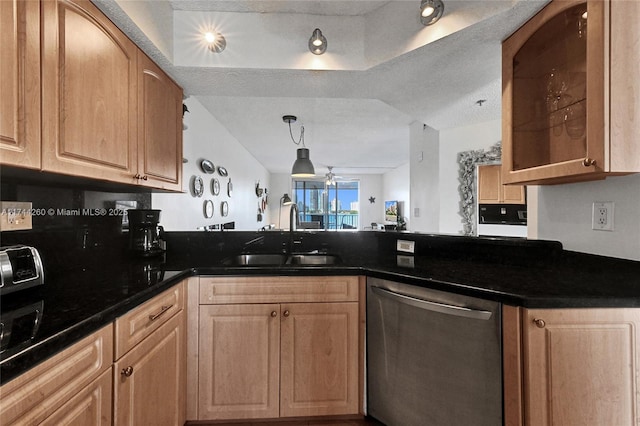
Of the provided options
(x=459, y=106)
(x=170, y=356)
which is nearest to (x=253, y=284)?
(x=170, y=356)

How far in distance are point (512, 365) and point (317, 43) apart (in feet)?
5.61

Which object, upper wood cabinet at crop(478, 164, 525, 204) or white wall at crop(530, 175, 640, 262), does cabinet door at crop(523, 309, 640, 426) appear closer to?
white wall at crop(530, 175, 640, 262)

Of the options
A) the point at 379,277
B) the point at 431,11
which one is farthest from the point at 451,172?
the point at 379,277

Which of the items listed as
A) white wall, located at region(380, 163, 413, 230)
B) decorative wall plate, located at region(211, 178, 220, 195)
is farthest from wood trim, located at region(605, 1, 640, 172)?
white wall, located at region(380, 163, 413, 230)

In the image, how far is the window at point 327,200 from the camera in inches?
352

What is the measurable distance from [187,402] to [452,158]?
3.39m

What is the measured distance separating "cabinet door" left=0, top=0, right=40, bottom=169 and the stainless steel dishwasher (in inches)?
57.0

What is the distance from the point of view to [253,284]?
4.89 feet

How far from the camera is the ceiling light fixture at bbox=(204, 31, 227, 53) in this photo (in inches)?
60.2

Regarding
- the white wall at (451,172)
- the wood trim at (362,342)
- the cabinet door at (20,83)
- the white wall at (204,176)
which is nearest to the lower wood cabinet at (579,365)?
the wood trim at (362,342)

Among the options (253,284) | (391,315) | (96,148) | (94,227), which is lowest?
(391,315)

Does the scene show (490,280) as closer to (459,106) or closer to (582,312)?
(582,312)

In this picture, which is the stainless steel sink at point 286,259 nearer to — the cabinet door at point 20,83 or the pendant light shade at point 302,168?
the cabinet door at point 20,83

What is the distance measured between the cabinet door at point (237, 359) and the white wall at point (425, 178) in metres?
2.67
